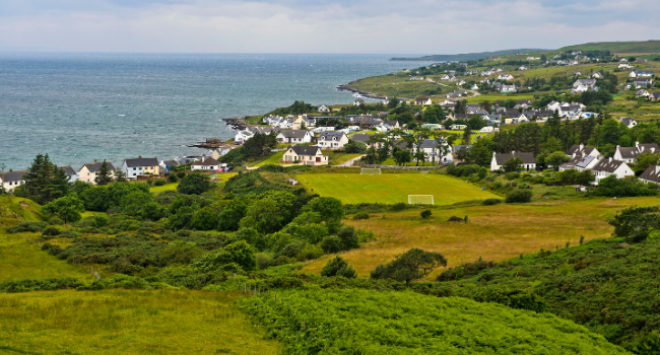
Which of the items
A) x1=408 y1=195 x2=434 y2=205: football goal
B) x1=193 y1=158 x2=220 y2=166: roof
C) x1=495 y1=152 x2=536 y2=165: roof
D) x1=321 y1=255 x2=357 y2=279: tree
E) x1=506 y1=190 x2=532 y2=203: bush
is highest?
x1=321 y1=255 x2=357 y2=279: tree

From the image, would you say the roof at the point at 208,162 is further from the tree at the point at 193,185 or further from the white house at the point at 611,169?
the white house at the point at 611,169

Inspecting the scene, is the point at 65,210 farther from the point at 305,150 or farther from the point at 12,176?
the point at 305,150

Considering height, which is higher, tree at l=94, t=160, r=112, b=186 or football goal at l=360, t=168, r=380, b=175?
tree at l=94, t=160, r=112, b=186

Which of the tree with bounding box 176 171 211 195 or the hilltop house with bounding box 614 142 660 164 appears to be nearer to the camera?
the tree with bounding box 176 171 211 195

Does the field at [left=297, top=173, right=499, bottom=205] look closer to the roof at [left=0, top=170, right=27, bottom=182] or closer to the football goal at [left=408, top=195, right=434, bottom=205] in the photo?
the football goal at [left=408, top=195, right=434, bottom=205]

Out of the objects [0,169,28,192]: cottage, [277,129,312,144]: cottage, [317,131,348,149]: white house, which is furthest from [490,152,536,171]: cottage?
[0,169,28,192]: cottage

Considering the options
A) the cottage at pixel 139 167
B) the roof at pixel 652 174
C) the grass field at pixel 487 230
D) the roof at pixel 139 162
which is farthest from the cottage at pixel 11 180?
the roof at pixel 652 174
